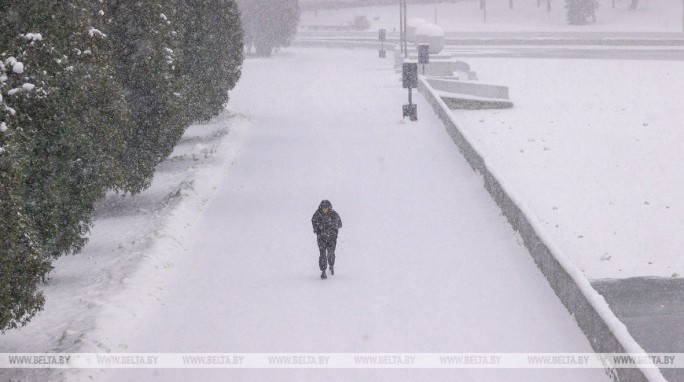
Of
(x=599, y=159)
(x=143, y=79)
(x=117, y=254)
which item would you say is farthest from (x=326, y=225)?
(x=599, y=159)

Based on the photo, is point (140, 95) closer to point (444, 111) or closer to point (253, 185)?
point (253, 185)

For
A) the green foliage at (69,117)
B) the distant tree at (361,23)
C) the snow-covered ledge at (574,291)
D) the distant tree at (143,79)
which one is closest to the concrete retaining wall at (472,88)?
the snow-covered ledge at (574,291)

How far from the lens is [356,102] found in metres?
42.4

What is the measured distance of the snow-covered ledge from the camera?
10805 millimetres

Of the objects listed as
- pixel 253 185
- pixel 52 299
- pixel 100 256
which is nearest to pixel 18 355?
pixel 52 299

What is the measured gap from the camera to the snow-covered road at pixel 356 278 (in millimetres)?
12930

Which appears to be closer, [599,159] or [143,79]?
[143,79]

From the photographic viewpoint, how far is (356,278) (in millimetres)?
16125

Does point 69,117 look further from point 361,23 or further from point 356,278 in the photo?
point 361,23

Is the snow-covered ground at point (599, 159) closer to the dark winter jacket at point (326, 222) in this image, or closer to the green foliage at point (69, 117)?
the dark winter jacket at point (326, 222)

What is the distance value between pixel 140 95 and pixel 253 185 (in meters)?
4.53

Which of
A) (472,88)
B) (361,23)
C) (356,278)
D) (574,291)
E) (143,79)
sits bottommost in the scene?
(356,278)

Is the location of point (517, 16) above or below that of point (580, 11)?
below

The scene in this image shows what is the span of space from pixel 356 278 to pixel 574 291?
13.5ft
